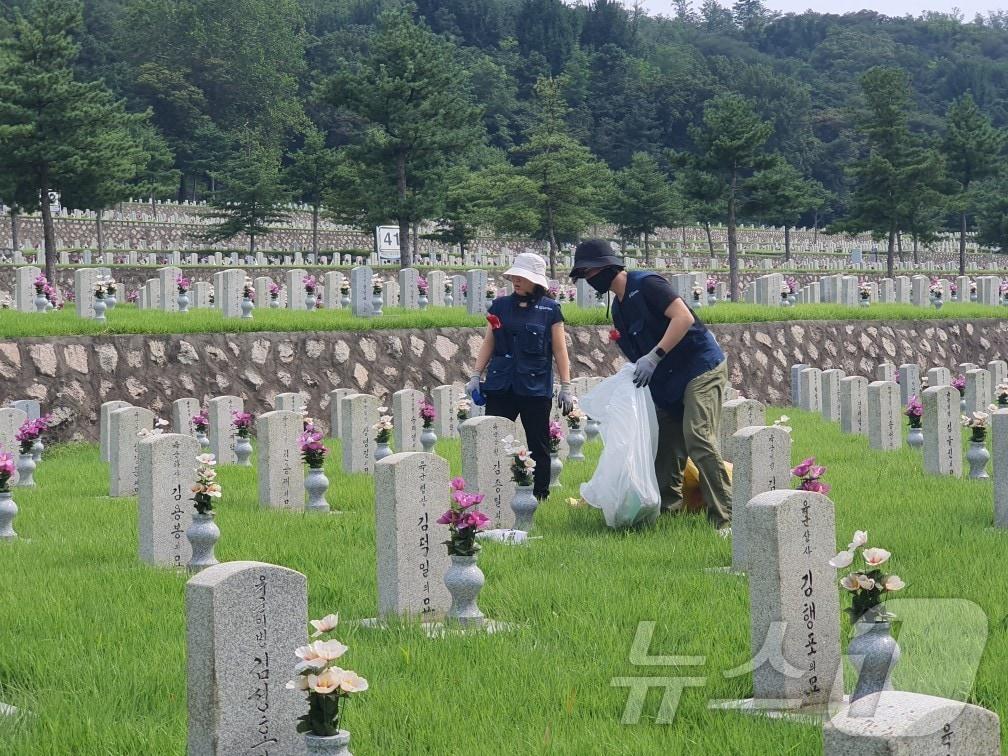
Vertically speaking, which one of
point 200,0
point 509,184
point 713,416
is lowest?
point 713,416

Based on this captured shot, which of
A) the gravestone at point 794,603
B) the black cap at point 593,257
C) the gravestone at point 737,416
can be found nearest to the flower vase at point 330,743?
the gravestone at point 794,603

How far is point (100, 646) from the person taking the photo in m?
6.30

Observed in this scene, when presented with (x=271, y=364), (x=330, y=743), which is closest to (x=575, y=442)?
(x=271, y=364)

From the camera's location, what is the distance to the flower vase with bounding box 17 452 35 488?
42.4 feet

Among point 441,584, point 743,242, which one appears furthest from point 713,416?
point 743,242

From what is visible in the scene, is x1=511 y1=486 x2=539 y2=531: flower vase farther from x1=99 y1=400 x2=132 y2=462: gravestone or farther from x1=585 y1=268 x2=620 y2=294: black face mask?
x1=99 y1=400 x2=132 y2=462: gravestone

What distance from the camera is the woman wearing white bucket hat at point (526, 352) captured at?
404 inches

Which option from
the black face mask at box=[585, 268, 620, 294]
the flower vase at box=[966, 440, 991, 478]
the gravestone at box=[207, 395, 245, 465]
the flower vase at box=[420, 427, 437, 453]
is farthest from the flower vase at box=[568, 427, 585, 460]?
the black face mask at box=[585, 268, 620, 294]

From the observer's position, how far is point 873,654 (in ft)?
16.5

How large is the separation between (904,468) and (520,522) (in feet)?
17.6

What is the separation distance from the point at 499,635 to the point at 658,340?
360cm

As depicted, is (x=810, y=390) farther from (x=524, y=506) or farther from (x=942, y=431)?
(x=524, y=506)

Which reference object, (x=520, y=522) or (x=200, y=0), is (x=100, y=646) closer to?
(x=520, y=522)

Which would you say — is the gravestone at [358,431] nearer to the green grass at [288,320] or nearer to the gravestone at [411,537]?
the green grass at [288,320]
